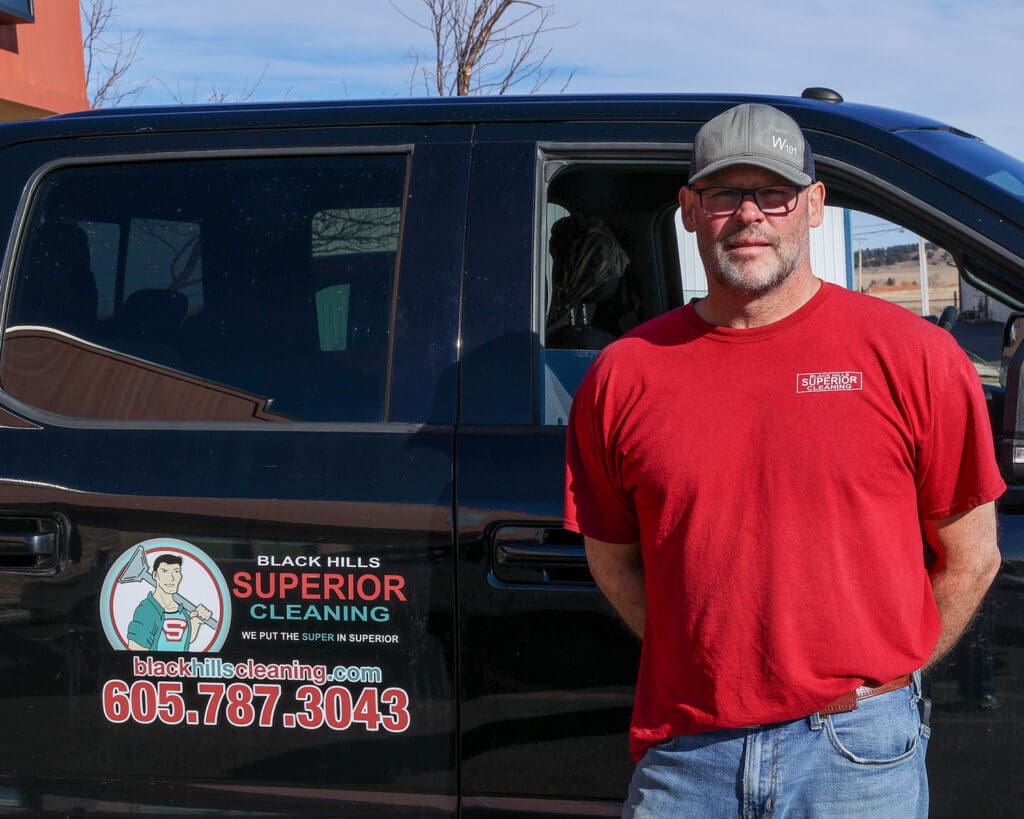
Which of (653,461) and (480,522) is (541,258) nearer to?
(480,522)

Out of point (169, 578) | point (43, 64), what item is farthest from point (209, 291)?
point (43, 64)

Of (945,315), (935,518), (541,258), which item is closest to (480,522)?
(541,258)

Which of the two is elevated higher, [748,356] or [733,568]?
[748,356]

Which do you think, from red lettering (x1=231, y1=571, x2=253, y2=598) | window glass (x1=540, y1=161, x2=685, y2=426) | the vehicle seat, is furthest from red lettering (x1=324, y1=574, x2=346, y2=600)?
the vehicle seat

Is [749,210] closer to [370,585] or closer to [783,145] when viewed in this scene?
[783,145]

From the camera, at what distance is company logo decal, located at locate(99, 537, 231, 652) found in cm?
234

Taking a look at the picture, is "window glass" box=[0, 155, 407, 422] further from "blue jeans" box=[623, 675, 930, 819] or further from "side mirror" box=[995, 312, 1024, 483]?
"side mirror" box=[995, 312, 1024, 483]

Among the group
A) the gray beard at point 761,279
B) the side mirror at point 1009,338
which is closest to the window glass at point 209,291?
the gray beard at point 761,279

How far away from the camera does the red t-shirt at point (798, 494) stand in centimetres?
171

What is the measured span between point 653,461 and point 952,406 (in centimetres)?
42

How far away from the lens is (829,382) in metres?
1.73

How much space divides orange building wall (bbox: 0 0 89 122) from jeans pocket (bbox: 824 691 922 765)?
392 inches

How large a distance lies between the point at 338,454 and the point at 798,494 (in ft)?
3.24

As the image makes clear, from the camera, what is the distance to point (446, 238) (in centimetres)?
246
